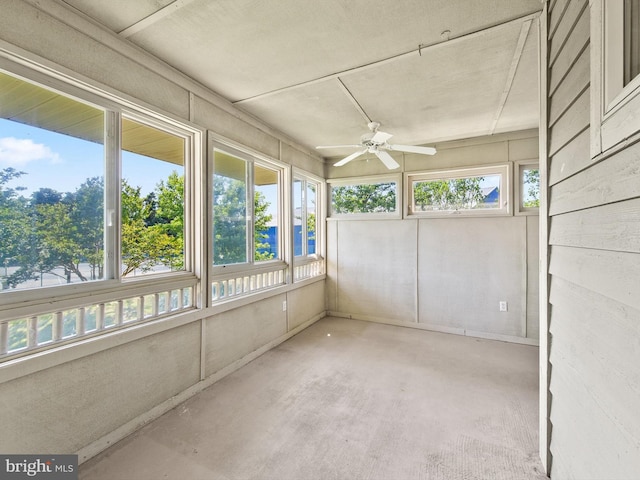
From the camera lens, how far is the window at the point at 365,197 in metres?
4.25

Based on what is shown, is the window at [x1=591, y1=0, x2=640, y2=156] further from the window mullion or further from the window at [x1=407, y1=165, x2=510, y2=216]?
the window at [x1=407, y1=165, x2=510, y2=216]

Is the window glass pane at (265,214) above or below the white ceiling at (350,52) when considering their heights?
below

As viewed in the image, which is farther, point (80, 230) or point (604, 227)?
point (80, 230)

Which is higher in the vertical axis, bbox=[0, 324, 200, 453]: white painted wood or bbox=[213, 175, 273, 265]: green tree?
bbox=[213, 175, 273, 265]: green tree

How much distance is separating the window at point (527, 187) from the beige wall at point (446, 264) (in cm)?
11

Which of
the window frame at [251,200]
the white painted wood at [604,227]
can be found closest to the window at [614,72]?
the white painted wood at [604,227]

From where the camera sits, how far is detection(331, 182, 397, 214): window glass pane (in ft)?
14.0

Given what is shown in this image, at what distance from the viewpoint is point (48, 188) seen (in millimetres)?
1635

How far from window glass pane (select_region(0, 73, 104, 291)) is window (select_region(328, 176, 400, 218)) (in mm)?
3281

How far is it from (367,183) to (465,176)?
54.3 inches

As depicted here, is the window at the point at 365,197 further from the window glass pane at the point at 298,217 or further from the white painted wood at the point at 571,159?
the white painted wood at the point at 571,159

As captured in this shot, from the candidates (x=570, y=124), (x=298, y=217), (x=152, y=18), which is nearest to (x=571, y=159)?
(x=570, y=124)

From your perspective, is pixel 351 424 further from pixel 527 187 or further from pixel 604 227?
pixel 527 187

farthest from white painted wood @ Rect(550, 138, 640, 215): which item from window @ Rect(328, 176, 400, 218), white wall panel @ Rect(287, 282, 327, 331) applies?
white wall panel @ Rect(287, 282, 327, 331)
